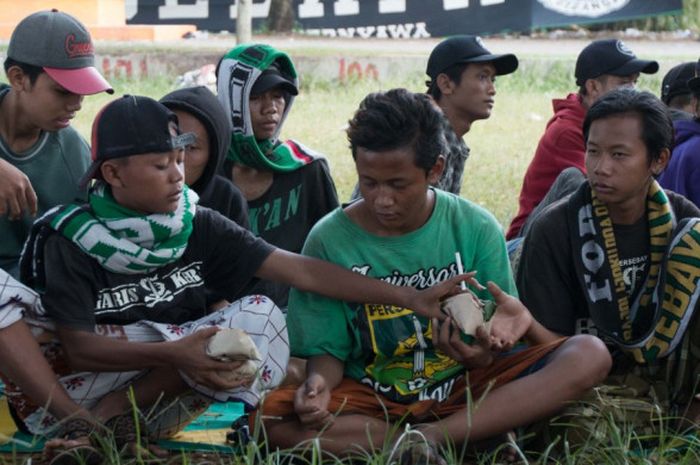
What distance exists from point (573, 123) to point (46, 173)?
7.44 feet

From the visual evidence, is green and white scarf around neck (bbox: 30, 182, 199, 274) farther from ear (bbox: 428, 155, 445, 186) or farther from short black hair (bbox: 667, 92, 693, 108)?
short black hair (bbox: 667, 92, 693, 108)

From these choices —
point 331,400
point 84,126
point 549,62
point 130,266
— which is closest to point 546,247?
point 331,400

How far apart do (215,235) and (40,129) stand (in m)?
0.87

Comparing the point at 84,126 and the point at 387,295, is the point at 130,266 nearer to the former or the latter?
the point at 387,295

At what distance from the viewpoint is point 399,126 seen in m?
3.47

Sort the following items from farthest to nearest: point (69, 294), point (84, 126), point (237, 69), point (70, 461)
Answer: point (84, 126) → point (237, 69) → point (69, 294) → point (70, 461)

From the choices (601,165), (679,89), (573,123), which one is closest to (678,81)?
(679,89)

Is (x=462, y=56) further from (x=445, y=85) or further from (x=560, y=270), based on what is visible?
(x=560, y=270)

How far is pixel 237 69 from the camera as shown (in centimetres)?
456

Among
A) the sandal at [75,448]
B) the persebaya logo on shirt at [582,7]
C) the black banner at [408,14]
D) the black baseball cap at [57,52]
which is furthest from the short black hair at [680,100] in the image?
the persebaya logo on shirt at [582,7]

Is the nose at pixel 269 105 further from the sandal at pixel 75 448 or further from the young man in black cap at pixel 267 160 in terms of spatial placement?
the sandal at pixel 75 448

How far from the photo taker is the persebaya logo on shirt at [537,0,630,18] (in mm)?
11781

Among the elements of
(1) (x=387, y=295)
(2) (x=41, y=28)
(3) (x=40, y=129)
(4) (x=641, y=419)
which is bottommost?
(4) (x=641, y=419)

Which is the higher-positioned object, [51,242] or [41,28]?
[41,28]
